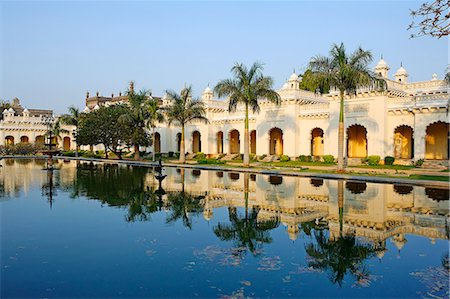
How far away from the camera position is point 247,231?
36.4ft

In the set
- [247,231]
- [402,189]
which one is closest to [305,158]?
[402,189]

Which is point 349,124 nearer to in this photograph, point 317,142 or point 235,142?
→ point 317,142

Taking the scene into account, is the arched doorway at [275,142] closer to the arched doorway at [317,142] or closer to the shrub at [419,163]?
the arched doorway at [317,142]

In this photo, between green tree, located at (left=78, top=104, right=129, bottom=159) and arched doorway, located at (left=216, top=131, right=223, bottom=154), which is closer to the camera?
green tree, located at (left=78, top=104, right=129, bottom=159)

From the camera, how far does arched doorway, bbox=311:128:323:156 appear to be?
41656 mm

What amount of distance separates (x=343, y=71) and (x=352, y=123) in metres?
9.96

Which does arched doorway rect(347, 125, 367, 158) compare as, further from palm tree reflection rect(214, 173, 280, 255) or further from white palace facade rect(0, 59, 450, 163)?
palm tree reflection rect(214, 173, 280, 255)

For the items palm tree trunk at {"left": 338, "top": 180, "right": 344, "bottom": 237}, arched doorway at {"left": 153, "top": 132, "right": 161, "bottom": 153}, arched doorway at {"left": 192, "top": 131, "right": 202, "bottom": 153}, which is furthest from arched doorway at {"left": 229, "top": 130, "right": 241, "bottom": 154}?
palm tree trunk at {"left": 338, "top": 180, "right": 344, "bottom": 237}

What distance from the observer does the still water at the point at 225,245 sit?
7.02 meters

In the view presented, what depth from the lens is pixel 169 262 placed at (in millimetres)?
8336

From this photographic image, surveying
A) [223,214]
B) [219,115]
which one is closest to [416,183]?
[223,214]

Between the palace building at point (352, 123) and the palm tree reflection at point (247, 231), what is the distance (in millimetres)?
20557

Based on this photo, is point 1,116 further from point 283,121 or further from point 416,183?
point 416,183

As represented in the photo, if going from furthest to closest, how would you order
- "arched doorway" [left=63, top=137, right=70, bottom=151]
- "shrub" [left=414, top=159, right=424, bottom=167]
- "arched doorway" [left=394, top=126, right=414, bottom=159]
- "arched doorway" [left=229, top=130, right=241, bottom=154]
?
"arched doorway" [left=63, top=137, right=70, bottom=151] → "arched doorway" [left=229, top=130, right=241, bottom=154] → "arched doorway" [left=394, top=126, right=414, bottom=159] → "shrub" [left=414, top=159, right=424, bottom=167]
